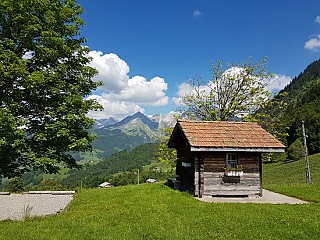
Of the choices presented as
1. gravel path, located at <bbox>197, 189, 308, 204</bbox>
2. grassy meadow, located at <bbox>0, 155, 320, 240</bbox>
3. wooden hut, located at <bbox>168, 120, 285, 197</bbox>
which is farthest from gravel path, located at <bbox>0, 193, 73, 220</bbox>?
gravel path, located at <bbox>197, 189, 308, 204</bbox>

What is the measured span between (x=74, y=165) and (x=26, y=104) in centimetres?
433

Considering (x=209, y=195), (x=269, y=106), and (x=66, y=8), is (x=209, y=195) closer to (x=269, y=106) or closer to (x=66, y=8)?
(x=66, y=8)

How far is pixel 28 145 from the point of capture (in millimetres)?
16172

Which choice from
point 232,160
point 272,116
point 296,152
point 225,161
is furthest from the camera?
point 296,152

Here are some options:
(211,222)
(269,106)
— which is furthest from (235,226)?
(269,106)

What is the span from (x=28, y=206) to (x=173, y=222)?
28.9ft

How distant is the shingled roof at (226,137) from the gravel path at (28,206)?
862 centimetres

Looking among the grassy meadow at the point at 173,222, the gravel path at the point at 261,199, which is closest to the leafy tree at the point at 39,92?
the grassy meadow at the point at 173,222

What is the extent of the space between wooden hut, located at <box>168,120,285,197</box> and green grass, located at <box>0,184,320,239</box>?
3.18 metres

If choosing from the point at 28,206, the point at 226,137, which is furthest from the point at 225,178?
Result: the point at 28,206

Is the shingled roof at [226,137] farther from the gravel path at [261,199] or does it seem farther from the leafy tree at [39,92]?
the leafy tree at [39,92]

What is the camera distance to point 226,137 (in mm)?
20031

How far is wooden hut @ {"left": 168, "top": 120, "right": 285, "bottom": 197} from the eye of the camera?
62.3ft

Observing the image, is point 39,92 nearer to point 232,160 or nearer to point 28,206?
point 28,206
